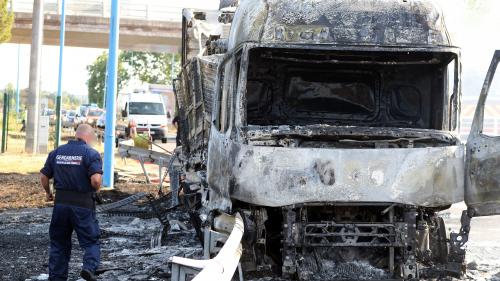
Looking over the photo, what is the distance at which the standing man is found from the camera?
7680mm

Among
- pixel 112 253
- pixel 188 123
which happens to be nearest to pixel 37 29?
pixel 188 123

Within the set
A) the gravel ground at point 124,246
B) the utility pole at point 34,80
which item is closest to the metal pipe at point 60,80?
the utility pole at point 34,80

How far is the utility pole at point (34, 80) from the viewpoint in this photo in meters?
28.8

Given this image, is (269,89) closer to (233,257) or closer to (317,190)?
(317,190)

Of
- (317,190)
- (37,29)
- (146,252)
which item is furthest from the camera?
(37,29)

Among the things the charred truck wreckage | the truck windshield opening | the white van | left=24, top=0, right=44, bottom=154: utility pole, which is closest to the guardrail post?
left=24, top=0, right=44, bottom=154: utility pole

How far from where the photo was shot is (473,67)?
10.4 meters

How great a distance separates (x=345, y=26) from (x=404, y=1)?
2.33ft

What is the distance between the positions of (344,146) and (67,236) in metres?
2.88

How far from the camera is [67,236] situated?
7.82 meters

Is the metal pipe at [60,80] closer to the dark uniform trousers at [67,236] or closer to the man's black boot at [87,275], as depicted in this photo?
the dark uniform trousers at [67,236]

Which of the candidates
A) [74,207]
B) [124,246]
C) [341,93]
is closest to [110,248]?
[124,246]

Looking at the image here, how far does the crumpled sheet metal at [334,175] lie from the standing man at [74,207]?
157 centimetres

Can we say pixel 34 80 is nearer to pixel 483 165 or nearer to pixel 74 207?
pixel 74 207
